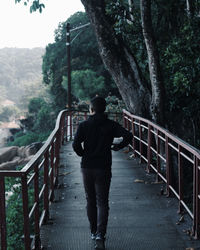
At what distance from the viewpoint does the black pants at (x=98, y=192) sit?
5.00 m

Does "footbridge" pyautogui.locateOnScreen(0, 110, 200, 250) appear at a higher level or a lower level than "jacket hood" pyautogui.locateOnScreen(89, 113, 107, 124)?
lower

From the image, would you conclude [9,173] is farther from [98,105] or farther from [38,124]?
[38,124]

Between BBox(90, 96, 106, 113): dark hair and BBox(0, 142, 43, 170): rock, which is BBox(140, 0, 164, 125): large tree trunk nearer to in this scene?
BBox(90, 96, 106, 113): dark hair

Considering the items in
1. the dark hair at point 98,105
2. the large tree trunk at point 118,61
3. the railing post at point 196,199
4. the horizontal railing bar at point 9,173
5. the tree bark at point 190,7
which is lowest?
the railing post at point 196,199

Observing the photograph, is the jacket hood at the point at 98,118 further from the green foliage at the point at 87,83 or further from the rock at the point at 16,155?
the green foliage at the point at 87,83

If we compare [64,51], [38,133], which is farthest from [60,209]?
[38,133]

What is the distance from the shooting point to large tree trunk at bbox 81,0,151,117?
12656 mm

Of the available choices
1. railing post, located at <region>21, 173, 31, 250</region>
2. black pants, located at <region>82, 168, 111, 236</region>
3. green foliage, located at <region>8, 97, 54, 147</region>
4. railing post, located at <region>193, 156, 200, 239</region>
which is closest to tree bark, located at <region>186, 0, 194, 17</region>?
railing post, located at <region>193, 156, 200, 239</region>

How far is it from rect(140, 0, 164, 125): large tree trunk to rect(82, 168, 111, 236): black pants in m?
6.20

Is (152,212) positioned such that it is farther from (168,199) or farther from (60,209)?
(60,209)

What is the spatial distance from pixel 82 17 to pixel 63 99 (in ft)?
28.6

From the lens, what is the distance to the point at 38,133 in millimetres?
53250

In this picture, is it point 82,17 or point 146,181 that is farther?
point 82,17

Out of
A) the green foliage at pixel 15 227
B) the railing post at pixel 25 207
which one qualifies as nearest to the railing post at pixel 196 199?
the railing post at pixel 25 207
